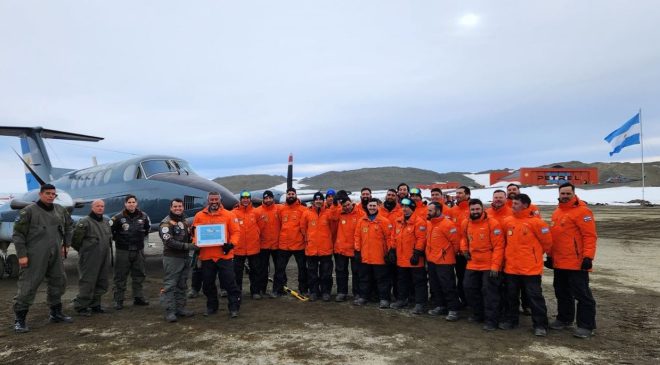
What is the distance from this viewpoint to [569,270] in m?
5.51

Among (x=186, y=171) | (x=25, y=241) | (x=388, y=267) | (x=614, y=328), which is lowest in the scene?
(x=614, y=328)

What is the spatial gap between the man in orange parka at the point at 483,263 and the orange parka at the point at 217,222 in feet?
11.7

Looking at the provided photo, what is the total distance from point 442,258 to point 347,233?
192 cm

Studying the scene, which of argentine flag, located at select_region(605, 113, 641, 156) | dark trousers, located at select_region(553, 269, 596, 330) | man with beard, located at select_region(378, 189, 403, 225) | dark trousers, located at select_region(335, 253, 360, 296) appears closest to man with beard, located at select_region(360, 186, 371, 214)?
man with beard, located at select_region(378, 189, 403, 225)

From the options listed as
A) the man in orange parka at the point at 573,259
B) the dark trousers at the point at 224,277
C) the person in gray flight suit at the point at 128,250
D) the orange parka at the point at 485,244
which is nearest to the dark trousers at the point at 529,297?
the orange parka at the point at 485,244

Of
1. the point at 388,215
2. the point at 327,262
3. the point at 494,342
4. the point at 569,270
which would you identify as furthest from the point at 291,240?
the point at 569,270

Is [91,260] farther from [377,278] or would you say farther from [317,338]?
[377,278]

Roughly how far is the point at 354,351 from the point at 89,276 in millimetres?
4713

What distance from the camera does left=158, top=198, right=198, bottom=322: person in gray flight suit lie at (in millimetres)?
6219

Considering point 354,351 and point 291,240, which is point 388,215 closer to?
point 291,240

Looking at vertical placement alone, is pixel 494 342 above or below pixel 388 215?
below

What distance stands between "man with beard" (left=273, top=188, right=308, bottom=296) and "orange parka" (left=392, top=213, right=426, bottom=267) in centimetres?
197

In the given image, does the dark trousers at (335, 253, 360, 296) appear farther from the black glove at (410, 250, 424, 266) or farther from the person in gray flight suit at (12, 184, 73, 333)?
the person in gray flight suit at (12, 184, 73, 333)

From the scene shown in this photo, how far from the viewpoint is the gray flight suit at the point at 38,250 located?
5.87 meters
